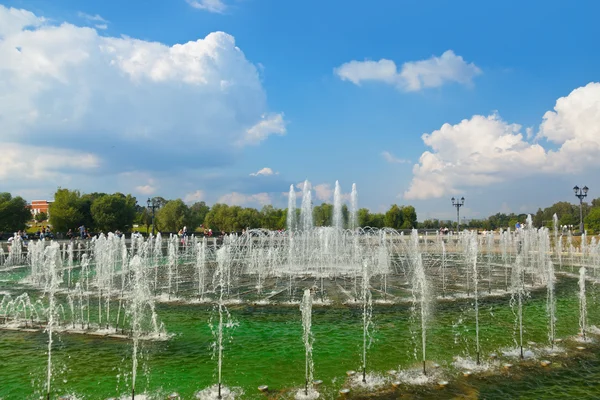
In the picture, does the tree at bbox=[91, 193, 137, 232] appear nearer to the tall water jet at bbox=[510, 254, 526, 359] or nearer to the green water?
the green water

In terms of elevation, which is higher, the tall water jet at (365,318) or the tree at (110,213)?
the tree at (110,213)

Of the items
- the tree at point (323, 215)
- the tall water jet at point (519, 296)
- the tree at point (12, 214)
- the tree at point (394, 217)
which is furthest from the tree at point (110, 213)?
the tall water jet at point (519, 296)

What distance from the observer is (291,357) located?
9719 mm

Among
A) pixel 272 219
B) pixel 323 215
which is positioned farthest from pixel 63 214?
pixel 323 215

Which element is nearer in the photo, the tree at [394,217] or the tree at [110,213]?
the tree at [110,213]

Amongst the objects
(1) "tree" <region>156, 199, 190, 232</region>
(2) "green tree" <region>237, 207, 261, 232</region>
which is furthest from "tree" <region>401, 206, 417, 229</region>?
(1) "tree" <region>156, 199, 190, 232</region>

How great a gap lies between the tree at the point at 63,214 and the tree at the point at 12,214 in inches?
280

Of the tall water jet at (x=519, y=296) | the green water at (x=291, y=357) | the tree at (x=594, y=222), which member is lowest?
the green water at (x=291, y=357)

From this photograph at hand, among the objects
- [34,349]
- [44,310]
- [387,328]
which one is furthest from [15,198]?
[387,328]

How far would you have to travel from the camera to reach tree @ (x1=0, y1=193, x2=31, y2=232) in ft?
203

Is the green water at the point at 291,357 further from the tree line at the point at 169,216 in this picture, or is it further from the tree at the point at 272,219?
the tree at the point at 272,219

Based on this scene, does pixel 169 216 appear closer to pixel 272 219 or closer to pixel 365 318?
pixel 272 219

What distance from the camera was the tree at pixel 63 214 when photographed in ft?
198

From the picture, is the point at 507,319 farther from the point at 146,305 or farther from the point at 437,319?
the point at 146,305
